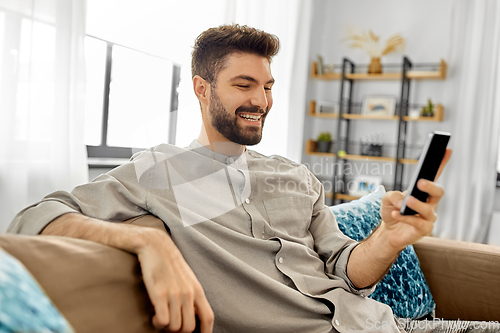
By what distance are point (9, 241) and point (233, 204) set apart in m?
0.56

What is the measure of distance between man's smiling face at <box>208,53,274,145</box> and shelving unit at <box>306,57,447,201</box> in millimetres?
2758

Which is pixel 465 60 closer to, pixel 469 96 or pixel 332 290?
pixel 469 96

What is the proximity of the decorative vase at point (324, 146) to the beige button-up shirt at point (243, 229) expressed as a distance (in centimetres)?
291

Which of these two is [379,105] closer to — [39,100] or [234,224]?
[39,100]

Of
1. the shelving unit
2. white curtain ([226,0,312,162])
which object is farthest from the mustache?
the shelving unit

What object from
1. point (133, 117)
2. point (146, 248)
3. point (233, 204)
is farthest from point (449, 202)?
point (146, 248)

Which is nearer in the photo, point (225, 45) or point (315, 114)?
point (225, 45)

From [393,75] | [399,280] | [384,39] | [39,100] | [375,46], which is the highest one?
[384,39]

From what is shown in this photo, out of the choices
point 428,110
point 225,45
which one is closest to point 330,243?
point 225,45

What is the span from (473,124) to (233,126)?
3126 millimetres

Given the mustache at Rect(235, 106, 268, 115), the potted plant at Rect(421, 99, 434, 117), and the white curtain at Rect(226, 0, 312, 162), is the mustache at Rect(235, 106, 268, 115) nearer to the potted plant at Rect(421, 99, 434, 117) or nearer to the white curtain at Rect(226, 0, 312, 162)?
the white curtain at Rect(226, 0, 312, 162)

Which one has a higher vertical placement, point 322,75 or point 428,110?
point 322,75

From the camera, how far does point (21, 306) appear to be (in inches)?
15.8

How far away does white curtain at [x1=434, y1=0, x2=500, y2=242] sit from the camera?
346cm
